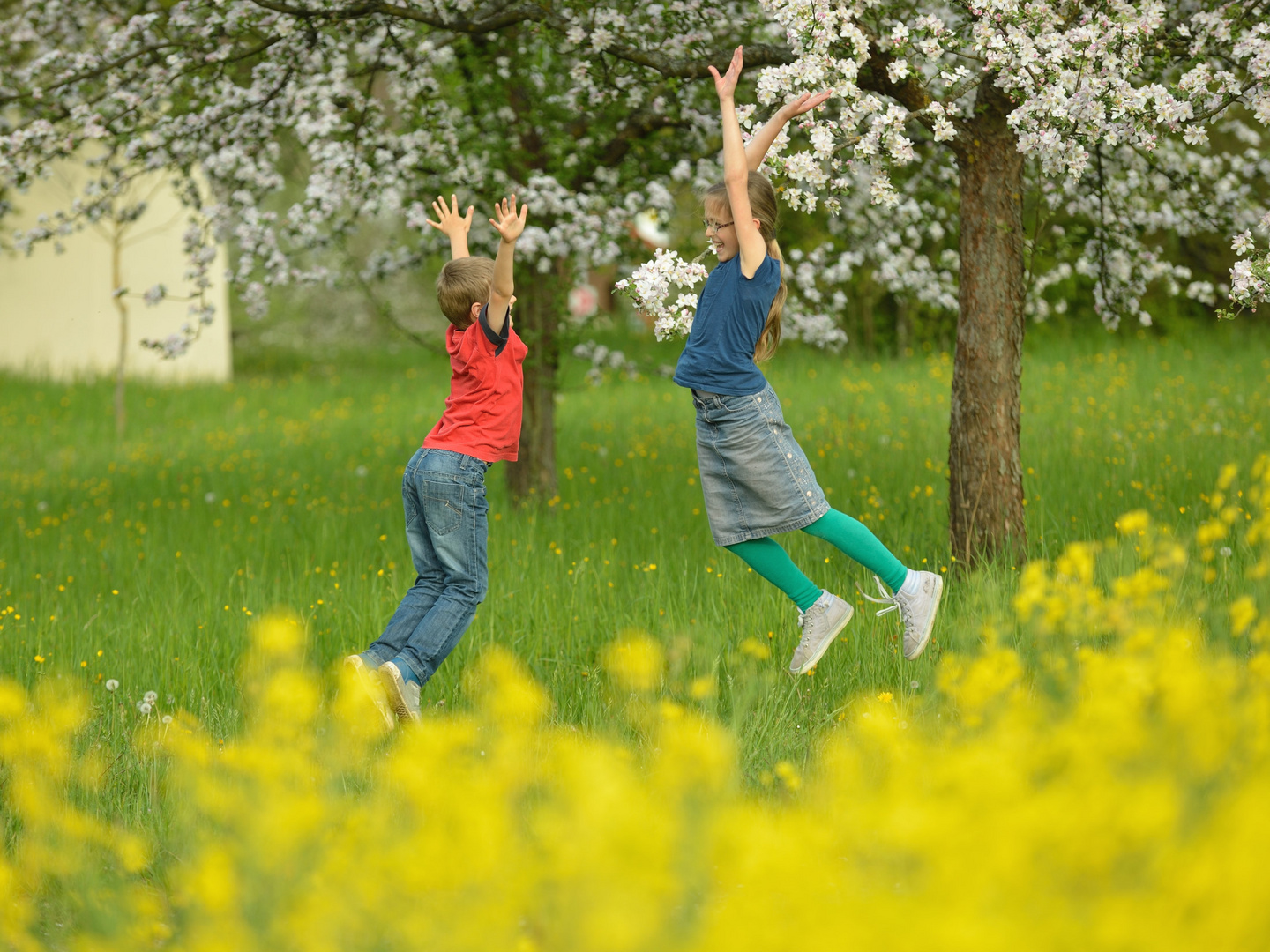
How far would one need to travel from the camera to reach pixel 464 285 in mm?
4398

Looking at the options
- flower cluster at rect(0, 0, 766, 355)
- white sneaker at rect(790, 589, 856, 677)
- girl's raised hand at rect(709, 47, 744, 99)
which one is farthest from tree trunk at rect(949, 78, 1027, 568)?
girl's raised hand at rect(709, 47, 744, 99)

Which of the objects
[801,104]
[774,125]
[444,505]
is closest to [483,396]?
[444,505]

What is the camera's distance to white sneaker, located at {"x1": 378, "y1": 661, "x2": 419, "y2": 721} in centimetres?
403

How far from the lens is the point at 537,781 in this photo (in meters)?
3.48

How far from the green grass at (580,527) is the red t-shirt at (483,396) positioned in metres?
1.03

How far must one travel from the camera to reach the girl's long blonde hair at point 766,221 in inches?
166

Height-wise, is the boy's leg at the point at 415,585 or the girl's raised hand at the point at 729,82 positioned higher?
the girl's raised hand at the point at 729,82

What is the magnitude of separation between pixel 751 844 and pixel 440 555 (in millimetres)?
2692

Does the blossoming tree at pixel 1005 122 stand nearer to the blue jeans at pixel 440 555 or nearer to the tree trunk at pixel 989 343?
the tree trunk at pixel 989 343

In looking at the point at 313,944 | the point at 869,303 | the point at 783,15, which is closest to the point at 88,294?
the point at 869,303

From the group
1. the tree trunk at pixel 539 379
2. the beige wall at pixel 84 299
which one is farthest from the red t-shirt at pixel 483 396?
the beige wall at pixel 84 299

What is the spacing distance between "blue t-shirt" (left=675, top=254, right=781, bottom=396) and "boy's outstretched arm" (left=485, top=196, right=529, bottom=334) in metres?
0.69

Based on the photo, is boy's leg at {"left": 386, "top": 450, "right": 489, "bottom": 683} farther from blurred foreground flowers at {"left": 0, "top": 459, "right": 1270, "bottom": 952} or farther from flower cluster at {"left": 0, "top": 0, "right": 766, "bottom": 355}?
flower cluster at {"left": 0, "top": 0, "right": 766, "bottom": 355}

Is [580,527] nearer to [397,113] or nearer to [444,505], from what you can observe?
[444,505]
